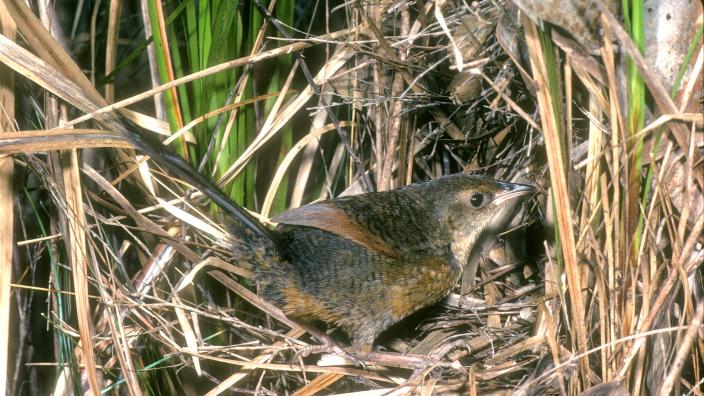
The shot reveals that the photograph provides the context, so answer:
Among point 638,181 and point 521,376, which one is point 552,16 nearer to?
point 638,181

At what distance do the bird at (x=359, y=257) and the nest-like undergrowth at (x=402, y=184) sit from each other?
0.11 m

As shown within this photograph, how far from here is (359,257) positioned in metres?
2.77

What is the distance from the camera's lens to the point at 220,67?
106 inches

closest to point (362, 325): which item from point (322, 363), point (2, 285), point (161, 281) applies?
point (322, 363)

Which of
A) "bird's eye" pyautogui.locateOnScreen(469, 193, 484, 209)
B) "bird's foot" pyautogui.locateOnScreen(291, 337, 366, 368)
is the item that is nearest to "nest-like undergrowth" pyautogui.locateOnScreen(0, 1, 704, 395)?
"bird's foot" pyautogui.locateOnScreen(291, 337, 366, 368)

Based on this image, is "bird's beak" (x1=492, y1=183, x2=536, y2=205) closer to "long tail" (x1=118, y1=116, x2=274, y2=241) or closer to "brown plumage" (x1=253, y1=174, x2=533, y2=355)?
"brown plumage" (x1=253, y1=174, x2=533, y2=355)

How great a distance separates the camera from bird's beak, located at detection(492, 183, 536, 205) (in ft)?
9.20

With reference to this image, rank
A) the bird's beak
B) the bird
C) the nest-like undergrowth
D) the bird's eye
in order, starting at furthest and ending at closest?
1. the bird's eye
2. the bird's beak
3. the bird
4. the nest-like undergrowth

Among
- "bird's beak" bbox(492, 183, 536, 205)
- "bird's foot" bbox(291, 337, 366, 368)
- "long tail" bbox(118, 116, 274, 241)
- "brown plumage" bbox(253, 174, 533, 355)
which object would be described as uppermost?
"long tail" bbox(118, 116, 274, 241)

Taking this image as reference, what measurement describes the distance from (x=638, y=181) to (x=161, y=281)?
5.68 feet

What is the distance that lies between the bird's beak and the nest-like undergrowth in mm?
44

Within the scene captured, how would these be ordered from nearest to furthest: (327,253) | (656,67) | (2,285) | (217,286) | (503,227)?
(656,67) < (2,285) < (327,253) < (217,286) < (503,227)

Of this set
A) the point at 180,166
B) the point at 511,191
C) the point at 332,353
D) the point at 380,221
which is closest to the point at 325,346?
the point at 332,353

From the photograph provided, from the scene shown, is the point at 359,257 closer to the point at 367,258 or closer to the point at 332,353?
the point at 367,258
